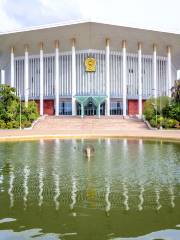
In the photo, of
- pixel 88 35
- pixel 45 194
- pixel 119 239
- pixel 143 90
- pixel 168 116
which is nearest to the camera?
pixel 119 239

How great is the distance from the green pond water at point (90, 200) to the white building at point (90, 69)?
42970 mm

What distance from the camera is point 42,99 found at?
59844 millimetres

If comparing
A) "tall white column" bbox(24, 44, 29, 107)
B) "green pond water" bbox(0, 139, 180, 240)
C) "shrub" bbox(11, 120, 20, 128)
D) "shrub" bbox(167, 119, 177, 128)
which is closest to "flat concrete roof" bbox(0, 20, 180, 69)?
"tall white column" bbox(24, 44, 29, 107)

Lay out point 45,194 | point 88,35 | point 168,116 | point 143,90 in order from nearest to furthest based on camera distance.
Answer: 1. point 45,194
2. point 168,116
3. point 88,35
4. point 143,90

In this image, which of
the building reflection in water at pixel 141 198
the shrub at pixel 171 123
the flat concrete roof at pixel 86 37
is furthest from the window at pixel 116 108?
the building reflection in water at pixel 141 198

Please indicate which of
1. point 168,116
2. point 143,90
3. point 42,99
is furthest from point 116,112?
point 168,116

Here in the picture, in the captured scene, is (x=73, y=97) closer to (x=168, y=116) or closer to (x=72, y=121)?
(x=72, y=121)

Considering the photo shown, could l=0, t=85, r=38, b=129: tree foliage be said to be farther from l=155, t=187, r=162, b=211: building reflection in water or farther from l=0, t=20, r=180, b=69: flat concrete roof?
l=155, t=187, r=162, b=211: building reflection in water

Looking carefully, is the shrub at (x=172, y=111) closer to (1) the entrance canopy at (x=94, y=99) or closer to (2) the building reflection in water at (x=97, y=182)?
(1) the entrance canopy at (x=94, y=99)

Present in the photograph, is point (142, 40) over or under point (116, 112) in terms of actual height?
over

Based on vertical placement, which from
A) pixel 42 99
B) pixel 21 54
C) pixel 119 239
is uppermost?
pixel 21 54

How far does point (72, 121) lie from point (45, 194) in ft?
126

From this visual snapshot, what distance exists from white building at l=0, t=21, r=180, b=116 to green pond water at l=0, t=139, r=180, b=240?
42970mm

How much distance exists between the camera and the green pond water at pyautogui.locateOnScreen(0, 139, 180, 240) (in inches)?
248
